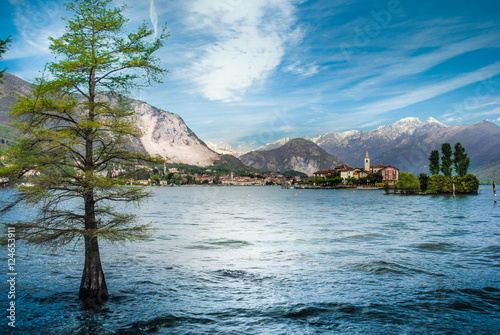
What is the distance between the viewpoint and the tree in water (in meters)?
153

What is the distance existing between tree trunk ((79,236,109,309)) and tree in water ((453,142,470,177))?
170 meters

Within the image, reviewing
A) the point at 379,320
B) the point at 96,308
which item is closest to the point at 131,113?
the point at 96,308

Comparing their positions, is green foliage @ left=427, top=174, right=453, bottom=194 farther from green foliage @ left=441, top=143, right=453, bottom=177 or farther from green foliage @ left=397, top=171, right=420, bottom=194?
green foliage @ left=397, top=171, right=420, bottom=194

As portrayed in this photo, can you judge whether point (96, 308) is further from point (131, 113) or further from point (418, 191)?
point (418, 191)

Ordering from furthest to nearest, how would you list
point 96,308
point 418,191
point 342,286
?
point 418,191
point 342,286
point 96,308

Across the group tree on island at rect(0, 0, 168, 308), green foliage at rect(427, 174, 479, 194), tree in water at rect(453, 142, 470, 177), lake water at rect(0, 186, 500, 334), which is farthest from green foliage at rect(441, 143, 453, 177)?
tree on island at rect(0, 0, 168, 308)

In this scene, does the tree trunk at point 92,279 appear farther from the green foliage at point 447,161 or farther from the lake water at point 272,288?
the green foliage at point 447,161

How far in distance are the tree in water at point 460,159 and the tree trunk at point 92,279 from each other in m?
170

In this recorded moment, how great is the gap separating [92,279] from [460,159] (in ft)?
567

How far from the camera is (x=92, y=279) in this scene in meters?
17.2

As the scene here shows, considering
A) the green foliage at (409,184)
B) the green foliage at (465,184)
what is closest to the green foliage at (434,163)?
the green foliage at (409,184)

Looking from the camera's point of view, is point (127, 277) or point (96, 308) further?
point (127, 277)

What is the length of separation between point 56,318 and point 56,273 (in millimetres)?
9759

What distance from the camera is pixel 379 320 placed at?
631 inches
